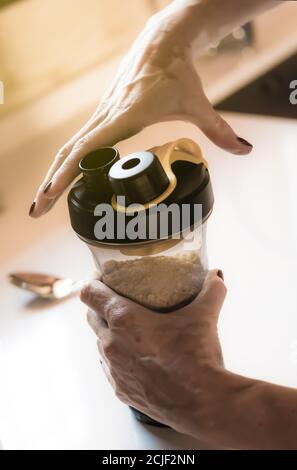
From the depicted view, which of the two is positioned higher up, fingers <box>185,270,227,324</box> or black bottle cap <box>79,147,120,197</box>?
black bottle cap <box>79,147,120,197</box>

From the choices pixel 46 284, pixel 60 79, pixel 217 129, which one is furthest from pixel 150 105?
pixel 60 79

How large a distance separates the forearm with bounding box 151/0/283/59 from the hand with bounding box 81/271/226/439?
0.94ft

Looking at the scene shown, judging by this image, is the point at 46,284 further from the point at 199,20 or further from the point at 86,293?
the point at 199,20

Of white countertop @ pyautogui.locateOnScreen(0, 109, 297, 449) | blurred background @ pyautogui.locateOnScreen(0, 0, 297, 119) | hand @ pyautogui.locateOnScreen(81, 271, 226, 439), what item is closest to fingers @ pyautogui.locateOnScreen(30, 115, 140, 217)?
hand @ pyautogui.locateOnScreen(81, 271, 226, 439)

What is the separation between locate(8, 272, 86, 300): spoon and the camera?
0.87m

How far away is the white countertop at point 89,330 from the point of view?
0.67 metres

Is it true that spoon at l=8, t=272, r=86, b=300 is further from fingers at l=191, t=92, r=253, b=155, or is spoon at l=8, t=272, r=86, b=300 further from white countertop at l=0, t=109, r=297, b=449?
fingers at l=191, t=92, r=253, b=155

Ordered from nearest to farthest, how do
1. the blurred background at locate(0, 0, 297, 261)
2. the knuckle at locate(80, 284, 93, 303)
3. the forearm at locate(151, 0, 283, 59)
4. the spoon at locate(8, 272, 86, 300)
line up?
the knuckle at locate(80, 284, 93, 303)
the forearm at locate(151, 0, 283, 59)
the spoon at locate(8, 272, 86, 300)
the blurred background at locate(0, 0, 297, 261)

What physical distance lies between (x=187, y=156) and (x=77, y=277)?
0.38m

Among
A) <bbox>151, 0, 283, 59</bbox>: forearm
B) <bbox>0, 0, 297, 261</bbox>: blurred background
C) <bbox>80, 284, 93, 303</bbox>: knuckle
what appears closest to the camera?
<bbox>80, 284, 93, 303</bbox>: knuckle

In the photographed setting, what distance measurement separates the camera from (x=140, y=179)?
52cm

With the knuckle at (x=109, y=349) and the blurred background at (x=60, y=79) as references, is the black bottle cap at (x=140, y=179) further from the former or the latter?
the blurred background at (x=60, y=79)

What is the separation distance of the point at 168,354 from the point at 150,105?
0.27 m

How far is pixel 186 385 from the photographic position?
57 centimetres
